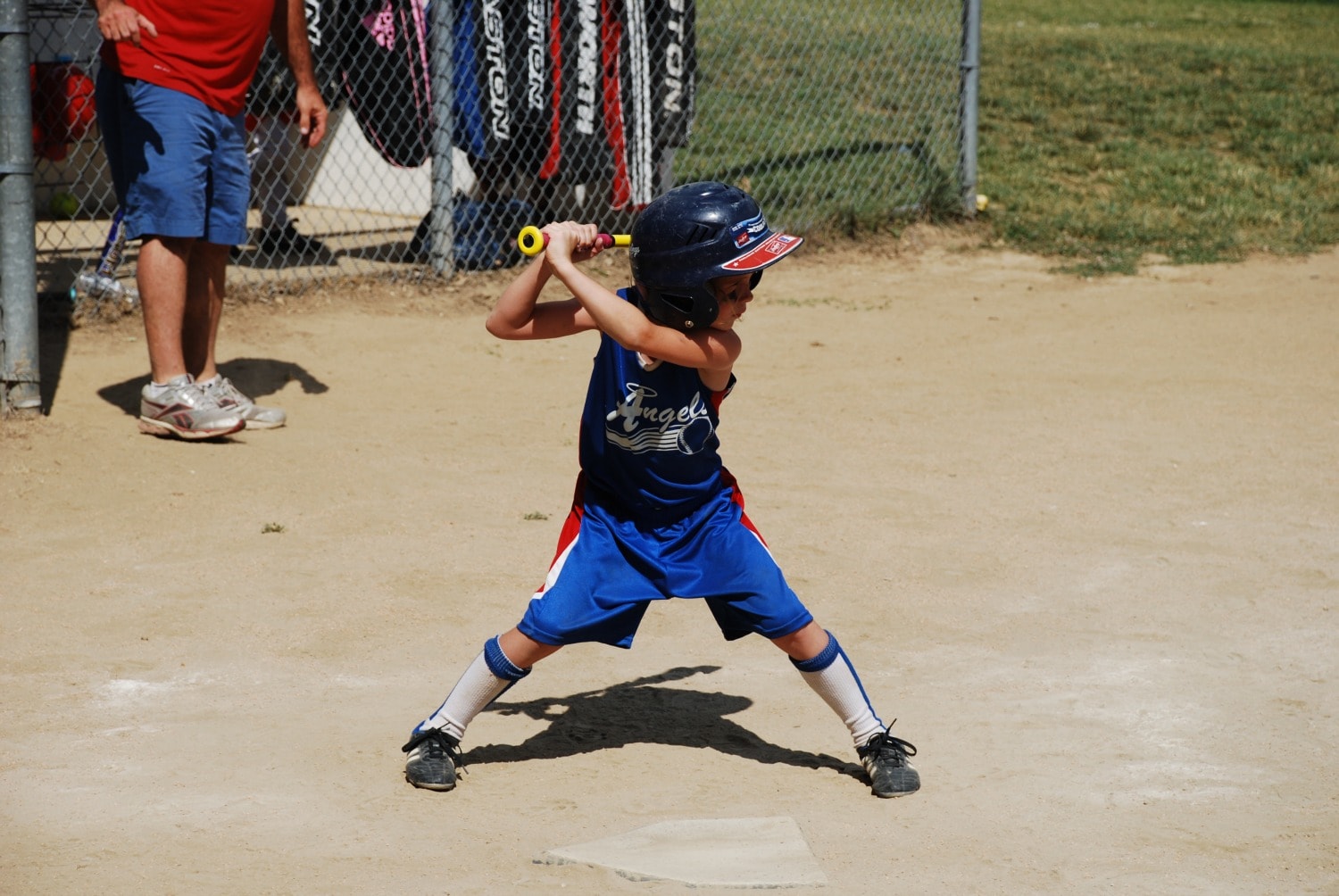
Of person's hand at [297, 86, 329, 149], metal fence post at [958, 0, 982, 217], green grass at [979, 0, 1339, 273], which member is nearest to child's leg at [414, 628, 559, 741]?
person's hand at [297, 86, 329, 149]

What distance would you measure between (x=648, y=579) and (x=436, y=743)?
22.9 inches

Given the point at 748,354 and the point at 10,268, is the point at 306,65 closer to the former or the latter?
the point at 10,268

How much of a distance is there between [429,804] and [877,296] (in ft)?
19.0

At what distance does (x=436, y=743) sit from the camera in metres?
3.19

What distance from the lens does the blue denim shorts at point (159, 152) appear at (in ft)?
17.5

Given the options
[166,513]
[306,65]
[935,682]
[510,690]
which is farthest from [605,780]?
[306,65]

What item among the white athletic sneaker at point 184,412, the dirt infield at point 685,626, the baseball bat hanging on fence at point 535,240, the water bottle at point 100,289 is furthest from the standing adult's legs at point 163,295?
the baseball bat hanging on fence at point 535,240

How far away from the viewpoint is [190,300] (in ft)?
18.7

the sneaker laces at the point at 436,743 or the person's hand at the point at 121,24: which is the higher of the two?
the person's hand at the point at 121,24

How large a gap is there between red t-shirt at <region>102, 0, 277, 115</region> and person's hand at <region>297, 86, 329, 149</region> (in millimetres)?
355

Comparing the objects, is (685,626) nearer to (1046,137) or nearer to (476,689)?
(476,689)

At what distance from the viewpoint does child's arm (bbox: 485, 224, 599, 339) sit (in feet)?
10.3

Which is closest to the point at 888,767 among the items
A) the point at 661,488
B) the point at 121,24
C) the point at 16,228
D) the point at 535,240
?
the point at 661,488

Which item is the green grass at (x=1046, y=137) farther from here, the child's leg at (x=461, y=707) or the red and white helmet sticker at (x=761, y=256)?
the child's leg at (x=461, y=707)
